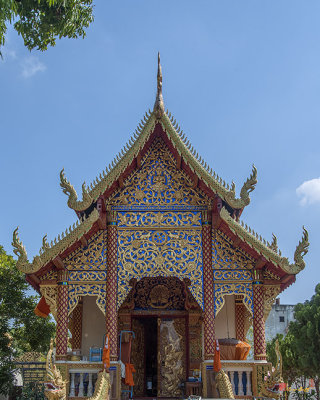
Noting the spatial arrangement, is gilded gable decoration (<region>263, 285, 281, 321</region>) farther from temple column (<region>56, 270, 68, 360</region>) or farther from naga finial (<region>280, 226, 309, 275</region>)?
temple column (<region>56, 270, 68, 360</region>)

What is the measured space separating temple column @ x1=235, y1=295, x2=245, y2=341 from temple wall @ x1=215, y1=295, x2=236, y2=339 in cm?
11

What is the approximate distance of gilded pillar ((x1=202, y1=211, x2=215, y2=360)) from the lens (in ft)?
37.0

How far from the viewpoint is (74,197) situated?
38.3 feet

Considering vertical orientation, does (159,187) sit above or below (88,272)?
above

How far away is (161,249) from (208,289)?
1.30 metres

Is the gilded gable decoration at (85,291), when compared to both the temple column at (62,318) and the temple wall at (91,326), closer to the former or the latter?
the temple column at (62,318)

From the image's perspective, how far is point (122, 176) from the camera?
11.9m

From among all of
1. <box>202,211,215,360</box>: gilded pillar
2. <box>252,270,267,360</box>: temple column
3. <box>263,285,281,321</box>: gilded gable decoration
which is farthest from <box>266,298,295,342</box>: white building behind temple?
<box>202,211,215,360</box>: gilded pillar

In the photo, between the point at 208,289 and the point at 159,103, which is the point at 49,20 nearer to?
the point at 159,103

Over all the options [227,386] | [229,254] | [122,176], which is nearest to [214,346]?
[227,386]

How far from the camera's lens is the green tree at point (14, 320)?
1670cm

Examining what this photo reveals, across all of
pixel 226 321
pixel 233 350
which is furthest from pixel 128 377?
pixel 226 321

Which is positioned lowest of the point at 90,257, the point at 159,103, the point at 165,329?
the point at 165,329

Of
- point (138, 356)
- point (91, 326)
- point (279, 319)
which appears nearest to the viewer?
point (91, 326)
